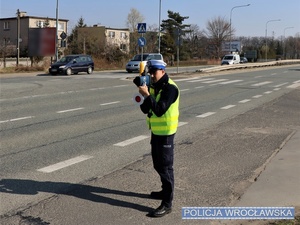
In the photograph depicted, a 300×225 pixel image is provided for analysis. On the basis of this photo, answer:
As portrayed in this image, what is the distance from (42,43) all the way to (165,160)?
125 ft

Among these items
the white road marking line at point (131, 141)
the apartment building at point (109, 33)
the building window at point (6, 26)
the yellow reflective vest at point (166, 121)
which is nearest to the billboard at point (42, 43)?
the apartment building at point (109, 33)

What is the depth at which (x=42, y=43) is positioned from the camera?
40.2 metres

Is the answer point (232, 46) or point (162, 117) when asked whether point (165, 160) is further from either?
point (232, 46)

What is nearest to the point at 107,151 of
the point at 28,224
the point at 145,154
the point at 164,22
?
the point at 145,154

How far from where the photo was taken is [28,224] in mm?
4008

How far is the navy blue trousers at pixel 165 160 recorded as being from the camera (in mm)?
4383

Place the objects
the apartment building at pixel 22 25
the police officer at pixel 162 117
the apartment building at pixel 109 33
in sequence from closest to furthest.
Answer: the police officer at pixel 162 117 → the apartment building at pixel 109 33 → the apartment building at pixel 22 25

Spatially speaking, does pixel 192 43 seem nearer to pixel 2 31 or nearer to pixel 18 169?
pixel 2 31

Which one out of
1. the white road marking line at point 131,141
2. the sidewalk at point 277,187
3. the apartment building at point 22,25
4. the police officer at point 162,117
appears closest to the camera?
the police officer at point 162,117

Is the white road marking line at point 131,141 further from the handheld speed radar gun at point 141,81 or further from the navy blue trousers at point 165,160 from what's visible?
the handheld speed radar gun at point 141,81

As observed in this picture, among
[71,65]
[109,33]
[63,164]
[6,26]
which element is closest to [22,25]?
[6,26]

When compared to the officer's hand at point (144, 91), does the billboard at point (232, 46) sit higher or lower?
higher

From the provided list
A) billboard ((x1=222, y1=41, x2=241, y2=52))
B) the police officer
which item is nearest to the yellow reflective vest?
the police officer

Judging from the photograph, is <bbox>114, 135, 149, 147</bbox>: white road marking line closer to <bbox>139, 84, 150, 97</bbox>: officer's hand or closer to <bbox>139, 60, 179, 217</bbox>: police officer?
<bbox>139, 60, 179, 217</bbox>: police officer
